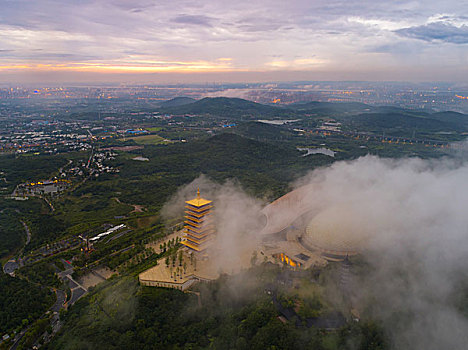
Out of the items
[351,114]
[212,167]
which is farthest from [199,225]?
[351,114]

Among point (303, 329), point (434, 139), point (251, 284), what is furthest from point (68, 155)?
point (434, 139)

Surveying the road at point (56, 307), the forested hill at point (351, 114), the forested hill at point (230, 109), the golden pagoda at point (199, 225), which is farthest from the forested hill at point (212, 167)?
the forested hill at point (230, 109)

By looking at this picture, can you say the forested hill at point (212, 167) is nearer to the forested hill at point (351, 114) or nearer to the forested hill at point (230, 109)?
the forested hill at point (351, 114)

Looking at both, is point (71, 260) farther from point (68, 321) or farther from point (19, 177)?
point (19, 177)

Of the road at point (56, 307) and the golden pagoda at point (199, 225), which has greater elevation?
the golden pagoda at point (199, 225)

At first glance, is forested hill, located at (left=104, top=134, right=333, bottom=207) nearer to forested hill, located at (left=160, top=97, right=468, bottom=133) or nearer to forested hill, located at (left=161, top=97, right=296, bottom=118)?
forested hill, located at (left=160, top=97, right=468, bottom=133)

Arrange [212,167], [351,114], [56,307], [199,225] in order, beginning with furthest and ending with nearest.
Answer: [351,114] → [212,167] → [199,225] → [56,307]

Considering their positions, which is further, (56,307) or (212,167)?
(212,167)

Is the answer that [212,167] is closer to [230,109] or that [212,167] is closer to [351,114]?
[230,109]

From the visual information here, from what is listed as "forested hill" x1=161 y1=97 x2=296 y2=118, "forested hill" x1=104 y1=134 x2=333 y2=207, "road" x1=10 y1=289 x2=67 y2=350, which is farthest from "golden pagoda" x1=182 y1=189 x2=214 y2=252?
"forested hill" x1=161 y1=97 x2=296 y2=118
